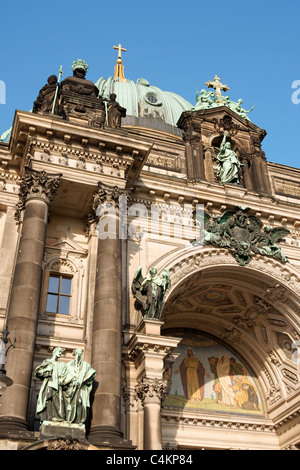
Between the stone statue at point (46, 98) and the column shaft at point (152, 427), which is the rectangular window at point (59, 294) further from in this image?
the stone statue at point (46, 98)

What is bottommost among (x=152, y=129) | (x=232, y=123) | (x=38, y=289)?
(x=38, y=289)

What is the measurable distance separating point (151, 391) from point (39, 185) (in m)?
6.98

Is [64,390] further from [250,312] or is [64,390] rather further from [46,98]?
[250,312]

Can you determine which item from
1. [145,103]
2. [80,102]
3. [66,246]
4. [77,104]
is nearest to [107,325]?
[66,246]

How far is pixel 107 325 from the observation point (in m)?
15.3

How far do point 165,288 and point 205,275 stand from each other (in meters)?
3.54

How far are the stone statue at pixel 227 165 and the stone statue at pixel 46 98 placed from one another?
24.3 ft

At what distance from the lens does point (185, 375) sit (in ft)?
73.2

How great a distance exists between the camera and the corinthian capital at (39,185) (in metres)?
16.9

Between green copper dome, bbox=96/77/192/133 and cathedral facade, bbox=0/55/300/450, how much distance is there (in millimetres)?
4702

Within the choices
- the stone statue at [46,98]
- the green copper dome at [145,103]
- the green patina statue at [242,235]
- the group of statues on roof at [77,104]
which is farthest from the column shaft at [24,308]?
the green copper dome at [145,103]
